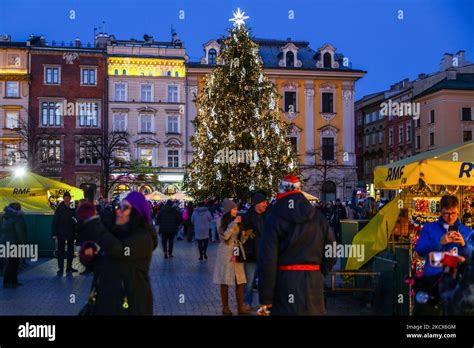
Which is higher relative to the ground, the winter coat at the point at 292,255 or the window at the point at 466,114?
the window at the point at 466,114

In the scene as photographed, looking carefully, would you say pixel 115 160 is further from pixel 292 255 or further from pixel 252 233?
pixel 292 255

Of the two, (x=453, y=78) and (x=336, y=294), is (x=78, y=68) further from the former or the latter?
(x=336, y=294)

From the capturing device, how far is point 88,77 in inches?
2255

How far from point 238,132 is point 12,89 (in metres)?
31.5

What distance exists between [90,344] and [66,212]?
9.14 m

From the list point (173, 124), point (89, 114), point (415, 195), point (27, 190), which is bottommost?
point (415, 195)

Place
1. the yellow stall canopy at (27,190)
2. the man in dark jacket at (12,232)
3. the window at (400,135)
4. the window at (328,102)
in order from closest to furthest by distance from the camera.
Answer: the man in dark jacket at (12,232)
the yellow stall canopy at (27,190)
the window at (328,102)
the window at (400,135)

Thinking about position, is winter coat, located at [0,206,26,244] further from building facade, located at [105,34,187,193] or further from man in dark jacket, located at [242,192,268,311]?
building facade, located at [105,34,187,193]

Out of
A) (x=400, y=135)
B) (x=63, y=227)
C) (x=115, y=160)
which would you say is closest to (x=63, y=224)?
(x=63, y=227)

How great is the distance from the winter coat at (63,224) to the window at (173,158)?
4113 cm

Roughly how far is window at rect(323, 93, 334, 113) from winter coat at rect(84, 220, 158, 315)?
5356 centimetres

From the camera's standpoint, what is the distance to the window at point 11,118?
5662 centimetres

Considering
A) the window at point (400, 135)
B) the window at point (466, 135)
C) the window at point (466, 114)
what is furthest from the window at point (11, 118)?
the window at point (466, 135)

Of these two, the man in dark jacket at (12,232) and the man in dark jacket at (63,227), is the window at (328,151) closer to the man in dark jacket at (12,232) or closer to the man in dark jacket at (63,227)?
the man in dark jacket at (63,227)
